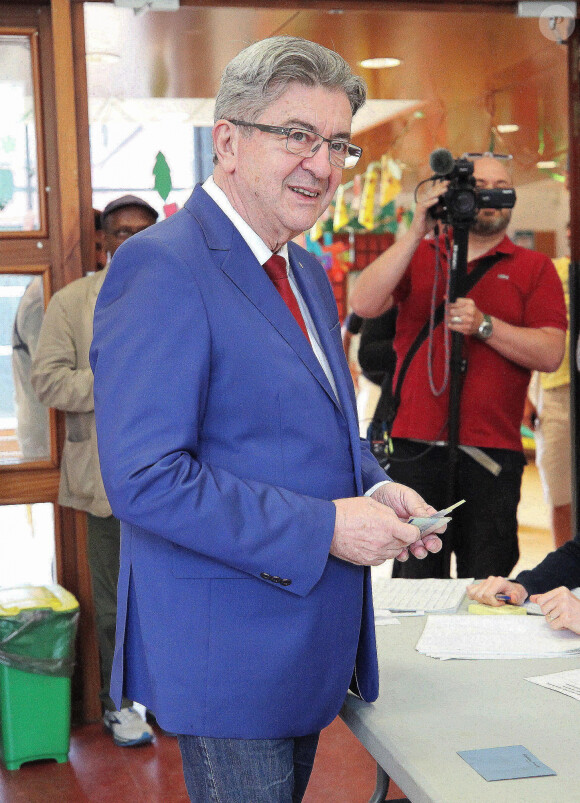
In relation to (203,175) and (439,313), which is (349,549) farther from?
(203,175)

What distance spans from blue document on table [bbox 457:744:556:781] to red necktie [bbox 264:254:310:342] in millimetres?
587

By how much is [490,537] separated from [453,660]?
1.40 meters

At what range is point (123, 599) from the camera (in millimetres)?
1299

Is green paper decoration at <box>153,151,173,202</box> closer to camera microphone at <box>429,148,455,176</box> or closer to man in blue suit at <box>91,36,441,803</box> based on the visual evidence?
camera microphone at <box>429,148,455,176</box>

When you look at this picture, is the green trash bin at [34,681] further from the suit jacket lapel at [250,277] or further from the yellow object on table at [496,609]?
the suit jacket lapel at [250,277]

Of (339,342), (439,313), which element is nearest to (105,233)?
(439,313)

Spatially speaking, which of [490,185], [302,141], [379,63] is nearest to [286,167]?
[302,141]

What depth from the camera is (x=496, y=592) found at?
5.91 ft

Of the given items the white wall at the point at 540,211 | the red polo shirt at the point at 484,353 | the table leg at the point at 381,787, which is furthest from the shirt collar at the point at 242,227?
the white wall at the point at 540,211

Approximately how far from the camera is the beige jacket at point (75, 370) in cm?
307

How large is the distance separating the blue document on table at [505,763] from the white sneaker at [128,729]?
6.96 feet

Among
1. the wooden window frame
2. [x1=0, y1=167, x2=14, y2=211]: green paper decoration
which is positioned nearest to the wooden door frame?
the wooden window frame

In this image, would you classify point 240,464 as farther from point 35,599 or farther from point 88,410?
point 35,599

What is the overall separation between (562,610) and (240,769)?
0.65 meters
